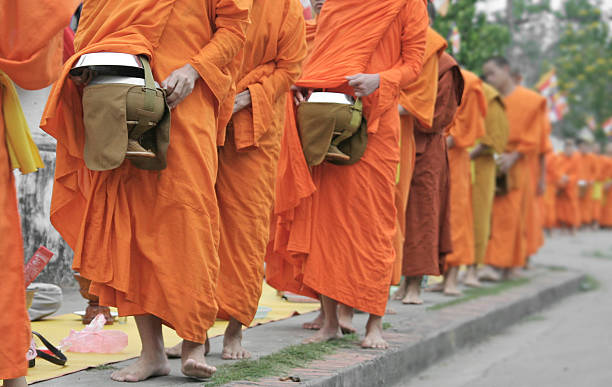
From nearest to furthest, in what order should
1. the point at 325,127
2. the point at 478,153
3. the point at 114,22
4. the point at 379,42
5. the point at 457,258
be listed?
the point at 114,22 < the point at 325,127 < the point at 379,42 < the point at 457,258 < the point at 478,153

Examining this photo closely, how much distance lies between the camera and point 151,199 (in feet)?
11.8

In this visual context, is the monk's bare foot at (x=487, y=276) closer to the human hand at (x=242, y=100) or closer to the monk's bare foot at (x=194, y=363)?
the human hand at (x=242, y=100)

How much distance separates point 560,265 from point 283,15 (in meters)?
8.91

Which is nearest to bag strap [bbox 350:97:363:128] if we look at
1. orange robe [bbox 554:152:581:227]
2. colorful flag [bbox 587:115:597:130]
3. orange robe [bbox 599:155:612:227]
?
orange robe [bbox 554:152:581:227]

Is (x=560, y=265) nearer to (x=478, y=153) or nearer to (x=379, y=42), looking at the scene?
(x=478, y=153)

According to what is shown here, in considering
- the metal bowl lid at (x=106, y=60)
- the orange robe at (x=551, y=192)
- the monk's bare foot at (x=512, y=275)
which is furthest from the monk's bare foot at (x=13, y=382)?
the orange robe at (x=551, y=192)

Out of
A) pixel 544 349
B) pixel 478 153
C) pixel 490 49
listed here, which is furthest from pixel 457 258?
pixel 490 49

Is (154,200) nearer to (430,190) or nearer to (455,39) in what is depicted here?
(430,190)

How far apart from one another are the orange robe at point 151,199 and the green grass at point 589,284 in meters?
7.79

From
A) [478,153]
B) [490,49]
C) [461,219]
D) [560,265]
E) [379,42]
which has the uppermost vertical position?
[490,49]

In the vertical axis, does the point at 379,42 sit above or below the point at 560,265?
above

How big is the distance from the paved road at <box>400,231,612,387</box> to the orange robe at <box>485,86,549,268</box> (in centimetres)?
77

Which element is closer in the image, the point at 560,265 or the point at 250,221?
the point at 250,221

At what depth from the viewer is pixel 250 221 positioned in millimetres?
4172
